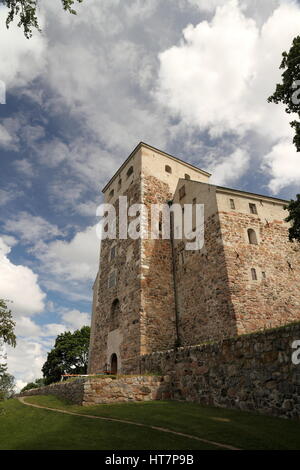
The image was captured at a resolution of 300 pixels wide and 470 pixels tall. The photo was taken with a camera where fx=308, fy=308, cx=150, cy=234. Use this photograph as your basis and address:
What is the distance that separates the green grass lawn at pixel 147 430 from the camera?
22.4 feet

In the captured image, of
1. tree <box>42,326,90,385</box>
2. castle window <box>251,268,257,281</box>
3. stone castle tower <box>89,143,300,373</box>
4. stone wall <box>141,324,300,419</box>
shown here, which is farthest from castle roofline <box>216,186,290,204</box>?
tree <box>42,326,90,385</box>

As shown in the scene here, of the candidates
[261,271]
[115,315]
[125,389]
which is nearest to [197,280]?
[261,271]

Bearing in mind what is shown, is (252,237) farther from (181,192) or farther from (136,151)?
Result: (136,151)

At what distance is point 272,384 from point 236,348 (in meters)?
1.81

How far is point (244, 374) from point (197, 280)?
8.52 metres

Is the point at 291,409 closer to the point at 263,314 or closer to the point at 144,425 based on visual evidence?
the point at 144,425

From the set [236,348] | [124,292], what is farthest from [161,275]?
[236,348]

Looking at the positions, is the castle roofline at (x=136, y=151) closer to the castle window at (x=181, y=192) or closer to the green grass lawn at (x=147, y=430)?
the castle window at (x=181, y=192)

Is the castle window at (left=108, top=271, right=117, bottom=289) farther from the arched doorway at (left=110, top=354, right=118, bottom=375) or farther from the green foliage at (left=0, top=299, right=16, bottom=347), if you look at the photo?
the green foliage at (left=0, top=299, right=16, bottom=347)

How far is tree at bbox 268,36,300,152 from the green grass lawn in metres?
9.00

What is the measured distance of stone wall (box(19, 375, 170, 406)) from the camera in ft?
42.4

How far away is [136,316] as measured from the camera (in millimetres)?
19438

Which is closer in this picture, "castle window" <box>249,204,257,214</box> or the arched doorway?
"castle window" <box>249,204,257,214</box>

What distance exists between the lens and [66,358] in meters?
45.1
